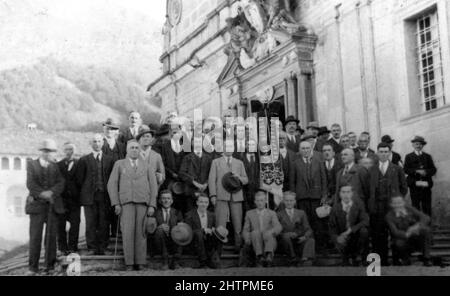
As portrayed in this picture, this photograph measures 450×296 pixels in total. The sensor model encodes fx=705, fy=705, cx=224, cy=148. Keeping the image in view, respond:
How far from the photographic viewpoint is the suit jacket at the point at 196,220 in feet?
26.5

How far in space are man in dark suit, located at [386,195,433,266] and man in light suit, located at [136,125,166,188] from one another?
2.63m

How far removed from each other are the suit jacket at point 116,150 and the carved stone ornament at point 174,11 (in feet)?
33.7

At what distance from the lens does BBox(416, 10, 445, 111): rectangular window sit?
35.8ft

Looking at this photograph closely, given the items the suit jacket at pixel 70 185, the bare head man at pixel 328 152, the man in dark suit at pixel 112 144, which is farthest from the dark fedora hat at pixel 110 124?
the bare head man at pixel 328 152

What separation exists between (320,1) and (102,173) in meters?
6.51

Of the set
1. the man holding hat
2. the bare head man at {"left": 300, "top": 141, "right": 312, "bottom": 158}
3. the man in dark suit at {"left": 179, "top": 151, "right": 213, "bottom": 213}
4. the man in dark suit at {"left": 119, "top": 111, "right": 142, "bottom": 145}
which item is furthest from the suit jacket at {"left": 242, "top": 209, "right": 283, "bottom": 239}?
the man holding hat

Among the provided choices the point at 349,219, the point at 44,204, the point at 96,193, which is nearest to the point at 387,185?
the point at 349,219

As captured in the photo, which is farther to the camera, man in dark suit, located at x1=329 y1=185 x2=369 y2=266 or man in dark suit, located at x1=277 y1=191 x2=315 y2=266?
man in dark suit, located at x1=277 y1=191 x2=315 y2=266

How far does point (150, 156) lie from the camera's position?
8258 millimetres

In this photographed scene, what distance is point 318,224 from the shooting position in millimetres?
8477

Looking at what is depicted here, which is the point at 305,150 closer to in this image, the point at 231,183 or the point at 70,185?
the point at 231,183

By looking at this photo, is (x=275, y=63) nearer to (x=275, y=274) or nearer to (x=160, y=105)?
(x=160, y=105)

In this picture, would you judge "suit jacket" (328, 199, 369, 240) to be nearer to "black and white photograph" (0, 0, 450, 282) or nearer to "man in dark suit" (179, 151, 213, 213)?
"black and white photograph" (0, 0, 450, 282)
